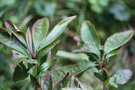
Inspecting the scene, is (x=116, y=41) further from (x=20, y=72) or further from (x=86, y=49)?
(x=20, y=72)

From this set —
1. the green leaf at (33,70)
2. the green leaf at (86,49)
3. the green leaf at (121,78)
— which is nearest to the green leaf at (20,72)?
the green leaf at (33,70)

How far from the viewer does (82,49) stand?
33.9 inches

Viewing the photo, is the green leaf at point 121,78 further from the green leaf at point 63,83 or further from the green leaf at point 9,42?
the green leaf at point 9,42

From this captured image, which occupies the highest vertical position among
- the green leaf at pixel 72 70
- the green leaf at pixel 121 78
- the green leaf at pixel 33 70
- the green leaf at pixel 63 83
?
the green leaf at pixel 33 70

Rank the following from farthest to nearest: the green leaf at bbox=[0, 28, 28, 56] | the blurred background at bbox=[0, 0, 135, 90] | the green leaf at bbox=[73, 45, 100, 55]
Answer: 1. the blurred background at bbox=[0, 0, 135, 90]
2. the green leaf at bbox=[73, 45, 100, 55]
3. the green leaf at bbox=[0, 28, 28, 56]

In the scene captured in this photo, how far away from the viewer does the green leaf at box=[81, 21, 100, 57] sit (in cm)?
88

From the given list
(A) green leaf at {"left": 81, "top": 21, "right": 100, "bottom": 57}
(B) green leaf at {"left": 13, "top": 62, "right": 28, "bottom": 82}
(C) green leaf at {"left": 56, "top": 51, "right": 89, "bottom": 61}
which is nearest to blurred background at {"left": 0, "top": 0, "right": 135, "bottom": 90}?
(C) green leaf at {"left": 56, "top": 51, "right": 89, "bottom": 61}

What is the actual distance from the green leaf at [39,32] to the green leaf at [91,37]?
0.48ft

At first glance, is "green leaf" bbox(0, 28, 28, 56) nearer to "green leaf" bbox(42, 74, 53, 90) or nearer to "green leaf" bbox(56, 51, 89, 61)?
"green leaf" bbox(42, 74, 53, 90)

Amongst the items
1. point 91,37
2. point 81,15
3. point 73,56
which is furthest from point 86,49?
point 81,15

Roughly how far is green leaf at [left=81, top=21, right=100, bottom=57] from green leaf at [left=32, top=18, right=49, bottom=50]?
0.48ft

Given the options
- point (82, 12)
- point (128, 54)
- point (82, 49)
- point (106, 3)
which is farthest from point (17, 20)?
point (82, 49)

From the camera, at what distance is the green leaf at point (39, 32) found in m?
0.80

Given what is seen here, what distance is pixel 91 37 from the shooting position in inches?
36.3
